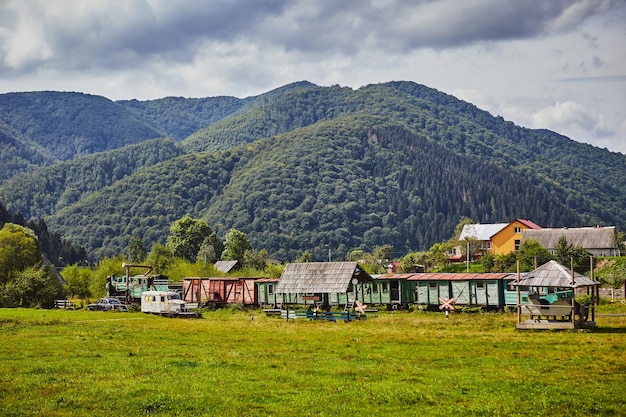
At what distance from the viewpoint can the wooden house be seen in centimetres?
11400

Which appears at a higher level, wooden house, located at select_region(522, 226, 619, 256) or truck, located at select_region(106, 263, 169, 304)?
wooden house, located at select_region(522, 226, 619, 256)

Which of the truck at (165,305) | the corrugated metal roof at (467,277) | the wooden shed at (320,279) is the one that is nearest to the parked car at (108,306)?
the truck at (165,305)

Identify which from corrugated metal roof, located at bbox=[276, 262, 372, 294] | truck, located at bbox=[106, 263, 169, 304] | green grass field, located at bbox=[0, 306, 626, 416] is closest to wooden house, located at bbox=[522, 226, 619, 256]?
corrugated metal roof, located at bbox=[276, 262, 372, 294]

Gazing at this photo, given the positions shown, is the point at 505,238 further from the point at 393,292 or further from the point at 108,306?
the point at 108,306

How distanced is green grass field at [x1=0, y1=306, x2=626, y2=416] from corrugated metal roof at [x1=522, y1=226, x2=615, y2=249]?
75.5 m

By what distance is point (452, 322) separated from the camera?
53.5 metres

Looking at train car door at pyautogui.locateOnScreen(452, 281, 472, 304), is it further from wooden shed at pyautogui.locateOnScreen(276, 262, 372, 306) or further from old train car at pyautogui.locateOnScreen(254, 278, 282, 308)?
old train car at pyautogui.locateOnScreen(254, 278, 282, 308)

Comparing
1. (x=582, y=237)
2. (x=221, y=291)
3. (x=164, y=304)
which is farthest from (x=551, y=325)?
(x=582, y=237)

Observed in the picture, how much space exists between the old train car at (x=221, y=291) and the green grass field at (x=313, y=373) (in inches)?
1441

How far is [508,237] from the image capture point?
137 meters

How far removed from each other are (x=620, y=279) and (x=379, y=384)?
6149 cm

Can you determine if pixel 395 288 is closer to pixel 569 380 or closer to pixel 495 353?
pixel 495 353

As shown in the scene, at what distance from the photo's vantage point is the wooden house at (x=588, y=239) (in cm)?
11400

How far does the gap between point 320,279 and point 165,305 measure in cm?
1498
